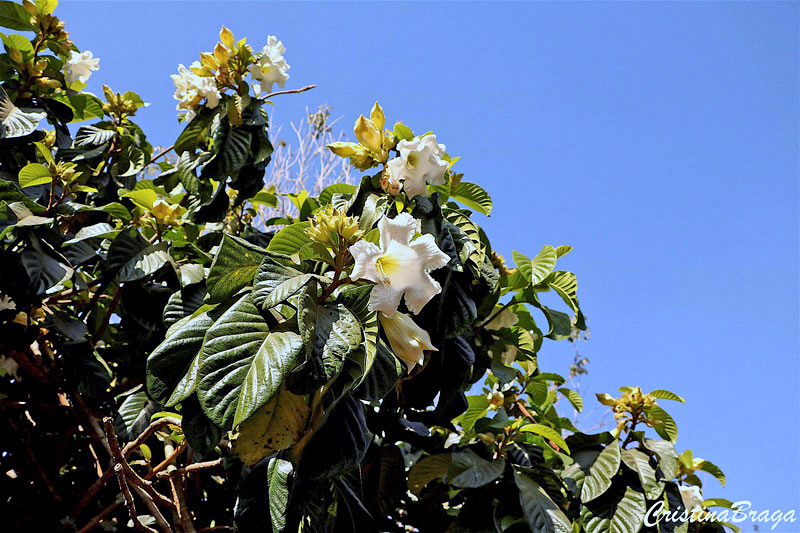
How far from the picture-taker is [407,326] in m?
1.08

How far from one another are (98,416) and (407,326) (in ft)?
3.80

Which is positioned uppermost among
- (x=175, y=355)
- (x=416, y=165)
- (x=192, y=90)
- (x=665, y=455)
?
(x=192, y=90)

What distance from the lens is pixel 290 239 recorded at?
117 centimetres

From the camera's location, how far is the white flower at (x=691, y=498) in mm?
1903

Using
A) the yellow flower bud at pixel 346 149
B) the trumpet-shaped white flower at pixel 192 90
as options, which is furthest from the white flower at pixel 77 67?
the yellow flower bud at pixel 346 149

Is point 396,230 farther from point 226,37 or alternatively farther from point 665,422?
point 665,422

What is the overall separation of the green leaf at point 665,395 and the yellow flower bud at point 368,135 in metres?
1.28

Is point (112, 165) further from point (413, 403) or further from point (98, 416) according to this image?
point (413, 403)

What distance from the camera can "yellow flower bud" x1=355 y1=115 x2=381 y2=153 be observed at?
138 cm

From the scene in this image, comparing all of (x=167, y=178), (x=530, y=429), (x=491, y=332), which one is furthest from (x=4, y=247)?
(x=530, y=429)

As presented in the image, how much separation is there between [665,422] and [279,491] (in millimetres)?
1422

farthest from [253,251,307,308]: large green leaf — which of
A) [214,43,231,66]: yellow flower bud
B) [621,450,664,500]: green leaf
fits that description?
[621,450,664,500]: green leaf

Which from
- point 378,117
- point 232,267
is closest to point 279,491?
→ point 232,267

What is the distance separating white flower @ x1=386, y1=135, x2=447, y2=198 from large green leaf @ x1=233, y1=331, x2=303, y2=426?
1.80 ft
